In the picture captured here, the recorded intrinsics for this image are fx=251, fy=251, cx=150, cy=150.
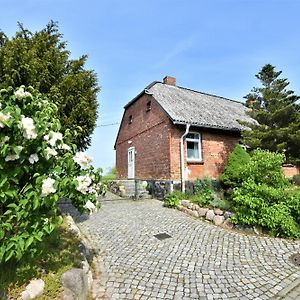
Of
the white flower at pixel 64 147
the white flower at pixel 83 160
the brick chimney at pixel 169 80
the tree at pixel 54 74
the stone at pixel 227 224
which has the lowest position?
the stone at pixel 227 224

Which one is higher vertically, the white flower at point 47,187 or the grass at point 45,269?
the white flower at point 47,187

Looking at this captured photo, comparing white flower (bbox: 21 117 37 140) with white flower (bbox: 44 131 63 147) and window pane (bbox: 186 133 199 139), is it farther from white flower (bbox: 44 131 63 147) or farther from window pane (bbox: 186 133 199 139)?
window pane (bbox: 186 133 199 139)

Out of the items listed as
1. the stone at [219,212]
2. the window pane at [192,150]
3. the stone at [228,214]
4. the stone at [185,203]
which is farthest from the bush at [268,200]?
the window pane at [192,150]

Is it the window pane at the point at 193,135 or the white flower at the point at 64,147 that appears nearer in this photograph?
the white flower at the point at 64,147

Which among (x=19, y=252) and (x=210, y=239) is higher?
(x=19, y=252)

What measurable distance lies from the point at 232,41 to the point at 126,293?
8209 mm

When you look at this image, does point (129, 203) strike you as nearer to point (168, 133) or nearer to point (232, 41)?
point (168, 133)

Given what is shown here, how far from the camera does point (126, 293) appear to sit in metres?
3.96

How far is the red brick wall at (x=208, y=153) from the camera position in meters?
12.0

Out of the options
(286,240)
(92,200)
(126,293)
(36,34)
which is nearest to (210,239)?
(286,240)

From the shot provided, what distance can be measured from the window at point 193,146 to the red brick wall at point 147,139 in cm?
118

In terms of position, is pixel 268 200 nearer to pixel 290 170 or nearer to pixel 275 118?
pixel 275 118

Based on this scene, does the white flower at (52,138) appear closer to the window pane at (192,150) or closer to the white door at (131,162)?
the window pane at (192,150)

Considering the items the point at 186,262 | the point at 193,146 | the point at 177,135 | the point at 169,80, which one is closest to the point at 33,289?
the point at 186,262
